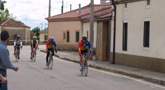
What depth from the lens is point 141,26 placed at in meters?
16.2

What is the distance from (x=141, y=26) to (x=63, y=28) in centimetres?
2397

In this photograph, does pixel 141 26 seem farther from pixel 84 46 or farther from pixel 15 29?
pixel 15 29

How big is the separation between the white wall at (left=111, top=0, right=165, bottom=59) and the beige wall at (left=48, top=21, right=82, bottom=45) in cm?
1806

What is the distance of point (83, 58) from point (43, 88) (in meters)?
4.49

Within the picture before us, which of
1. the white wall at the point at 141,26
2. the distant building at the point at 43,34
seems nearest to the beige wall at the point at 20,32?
the distant building at the point at 43,34

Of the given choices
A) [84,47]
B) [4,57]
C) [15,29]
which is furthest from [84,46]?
[15,29]

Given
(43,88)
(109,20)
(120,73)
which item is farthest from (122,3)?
(43,88)

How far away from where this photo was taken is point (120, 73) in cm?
1466

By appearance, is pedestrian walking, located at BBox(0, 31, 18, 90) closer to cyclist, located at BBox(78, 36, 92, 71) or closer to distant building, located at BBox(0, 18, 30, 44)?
cyclist, located at BBox(78, 36, 92, 71)

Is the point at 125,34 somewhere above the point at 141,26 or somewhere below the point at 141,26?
below

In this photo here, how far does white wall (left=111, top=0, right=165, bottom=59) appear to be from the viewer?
47.2 ft

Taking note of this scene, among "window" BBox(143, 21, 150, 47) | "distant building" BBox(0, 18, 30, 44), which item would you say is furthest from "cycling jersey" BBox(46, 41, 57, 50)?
"distant building" BBox(0, 18, 30, 44)

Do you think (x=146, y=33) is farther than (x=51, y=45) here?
No

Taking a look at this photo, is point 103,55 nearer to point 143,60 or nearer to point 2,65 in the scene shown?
point 143,60
